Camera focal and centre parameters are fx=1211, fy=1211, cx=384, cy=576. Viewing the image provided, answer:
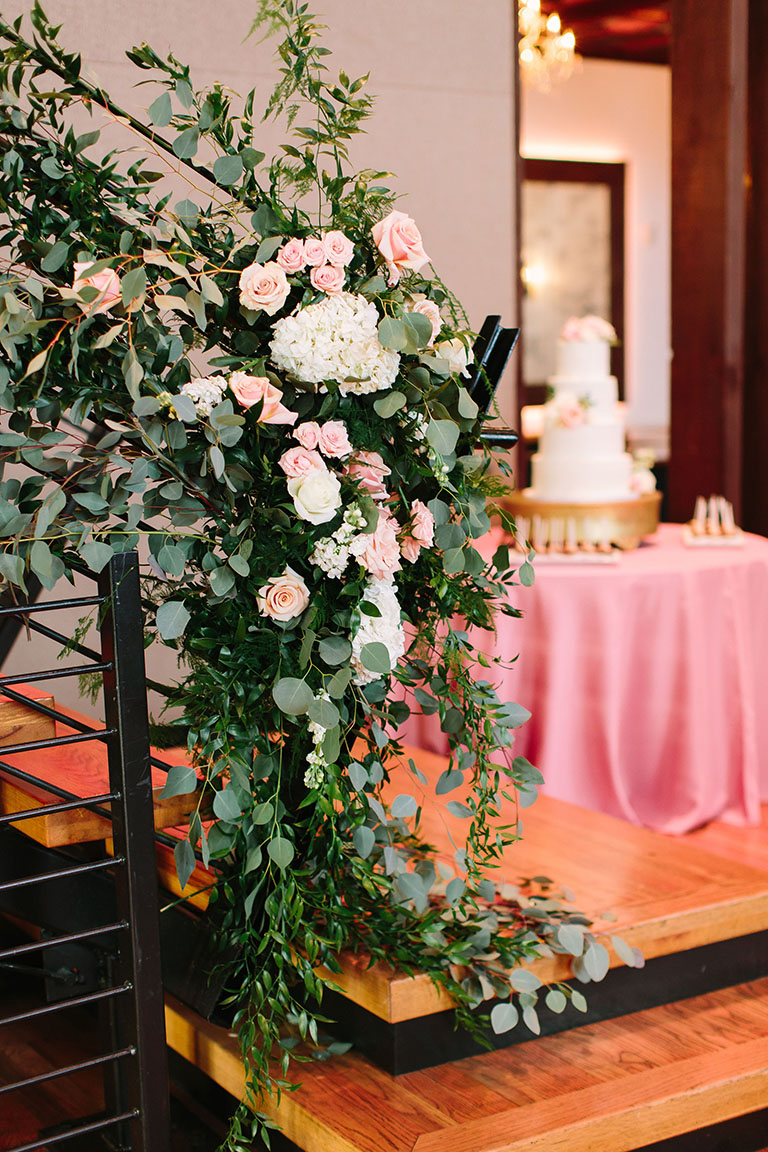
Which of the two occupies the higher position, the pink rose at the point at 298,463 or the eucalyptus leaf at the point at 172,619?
the pink rose at the point at 298,463

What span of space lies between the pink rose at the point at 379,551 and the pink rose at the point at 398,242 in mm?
345

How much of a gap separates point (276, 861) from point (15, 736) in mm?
627

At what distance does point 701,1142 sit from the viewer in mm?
1949

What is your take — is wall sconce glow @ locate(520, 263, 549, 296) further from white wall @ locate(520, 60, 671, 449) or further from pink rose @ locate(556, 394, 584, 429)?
pink rose @ locate(556, 394, 584, 429)

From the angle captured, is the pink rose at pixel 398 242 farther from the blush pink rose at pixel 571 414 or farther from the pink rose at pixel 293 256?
the blush pink rose at pixel 571 414

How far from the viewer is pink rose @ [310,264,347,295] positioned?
5.08ft

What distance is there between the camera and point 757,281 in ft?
17.7

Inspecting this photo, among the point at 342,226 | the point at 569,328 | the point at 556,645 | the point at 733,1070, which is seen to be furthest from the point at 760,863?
the point at 342,226

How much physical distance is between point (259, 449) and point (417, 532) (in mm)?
242

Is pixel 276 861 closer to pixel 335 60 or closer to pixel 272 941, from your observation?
pixel 272 941

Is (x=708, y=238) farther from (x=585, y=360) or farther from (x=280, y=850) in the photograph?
(x=280, y=850)

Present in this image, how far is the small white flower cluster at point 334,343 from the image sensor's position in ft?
5.04

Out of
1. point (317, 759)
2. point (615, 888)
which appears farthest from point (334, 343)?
point (615, 888)

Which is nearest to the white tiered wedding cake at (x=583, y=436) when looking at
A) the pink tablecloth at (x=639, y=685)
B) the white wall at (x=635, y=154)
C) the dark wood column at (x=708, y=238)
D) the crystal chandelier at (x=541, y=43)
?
the pink tablecloth at (x=639, y=685)
